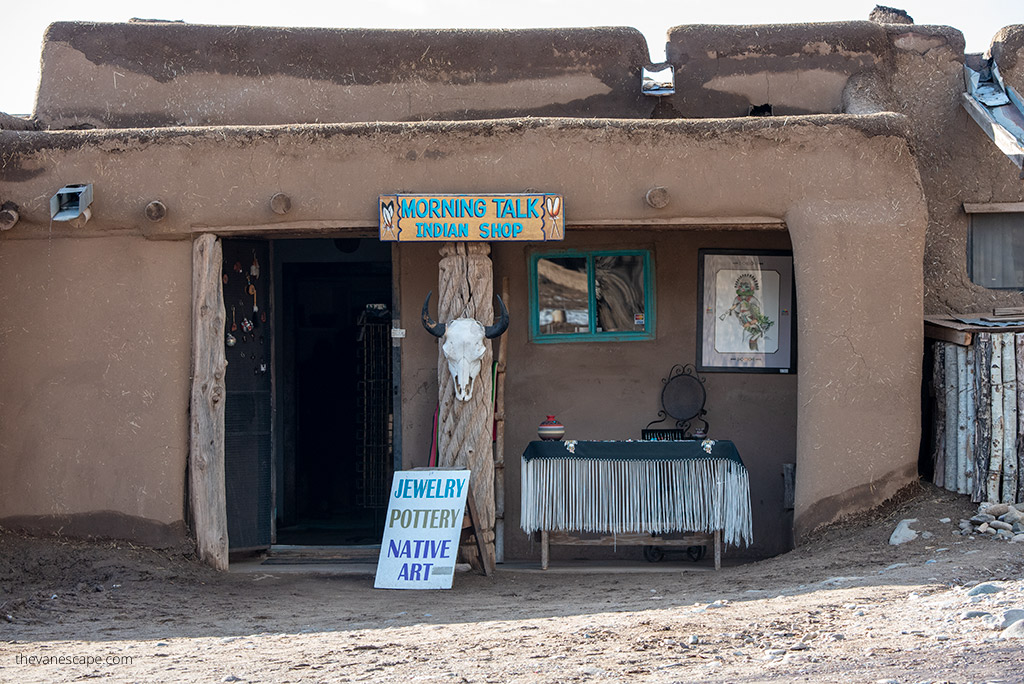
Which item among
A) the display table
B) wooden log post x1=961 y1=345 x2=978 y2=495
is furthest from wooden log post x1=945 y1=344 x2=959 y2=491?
the display table

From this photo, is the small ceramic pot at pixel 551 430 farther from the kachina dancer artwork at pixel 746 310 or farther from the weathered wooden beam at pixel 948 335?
the weathered wooden beam at pixel 948 335

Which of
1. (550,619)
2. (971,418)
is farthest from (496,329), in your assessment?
(971,418)

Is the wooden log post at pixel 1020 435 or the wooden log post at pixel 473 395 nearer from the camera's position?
the wooden log post at pixel 1020 435

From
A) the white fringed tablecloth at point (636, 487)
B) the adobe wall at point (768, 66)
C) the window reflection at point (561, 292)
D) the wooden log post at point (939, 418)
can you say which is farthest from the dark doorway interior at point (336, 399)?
the wooden log post at point (939, 418)

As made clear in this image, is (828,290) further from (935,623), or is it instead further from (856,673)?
(856,673)

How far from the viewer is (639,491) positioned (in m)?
8.68

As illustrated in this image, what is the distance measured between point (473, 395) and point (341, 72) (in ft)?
10.4

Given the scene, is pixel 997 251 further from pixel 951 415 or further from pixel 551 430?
pixel 551 430

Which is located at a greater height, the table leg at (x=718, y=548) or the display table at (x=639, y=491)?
the display table at (x=639, y=491)

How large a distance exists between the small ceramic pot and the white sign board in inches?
33.7

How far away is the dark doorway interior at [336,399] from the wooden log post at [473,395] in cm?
224

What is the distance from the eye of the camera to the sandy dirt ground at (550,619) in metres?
5.04

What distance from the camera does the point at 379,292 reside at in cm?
1172

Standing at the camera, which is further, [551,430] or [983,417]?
[551,430]
